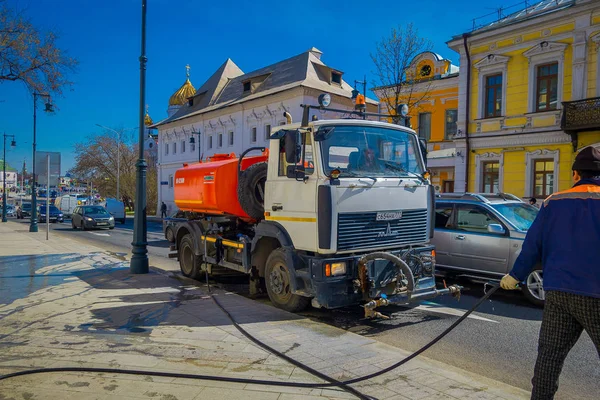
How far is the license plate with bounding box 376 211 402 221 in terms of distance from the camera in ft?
21.4

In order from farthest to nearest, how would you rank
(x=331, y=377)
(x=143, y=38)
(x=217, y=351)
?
(x=143, y=38) → (x=217, y=351) → (x=331, y=377)

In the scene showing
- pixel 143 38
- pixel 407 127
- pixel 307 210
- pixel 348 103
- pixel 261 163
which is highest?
pixel 348 103

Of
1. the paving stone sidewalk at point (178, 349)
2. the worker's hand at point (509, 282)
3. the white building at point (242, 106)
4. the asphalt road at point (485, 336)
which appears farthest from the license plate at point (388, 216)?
the white building at point (242, 106)

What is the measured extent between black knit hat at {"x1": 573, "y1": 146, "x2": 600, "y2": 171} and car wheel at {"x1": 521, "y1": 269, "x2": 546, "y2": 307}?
480cm

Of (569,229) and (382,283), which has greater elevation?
(569,229)

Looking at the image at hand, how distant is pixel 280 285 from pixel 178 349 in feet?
7.53

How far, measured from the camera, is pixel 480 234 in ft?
29.4

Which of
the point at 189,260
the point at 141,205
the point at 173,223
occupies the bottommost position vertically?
the point at 189,260

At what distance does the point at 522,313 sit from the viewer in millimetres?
7332

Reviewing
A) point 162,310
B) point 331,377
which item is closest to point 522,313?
point 331,377

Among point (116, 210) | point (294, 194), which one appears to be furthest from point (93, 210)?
point (294, 194)

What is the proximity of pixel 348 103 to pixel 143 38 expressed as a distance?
26871 millimetres

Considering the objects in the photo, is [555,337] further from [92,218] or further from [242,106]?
[242,106]

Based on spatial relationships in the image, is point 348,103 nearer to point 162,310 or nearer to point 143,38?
point 143,38
